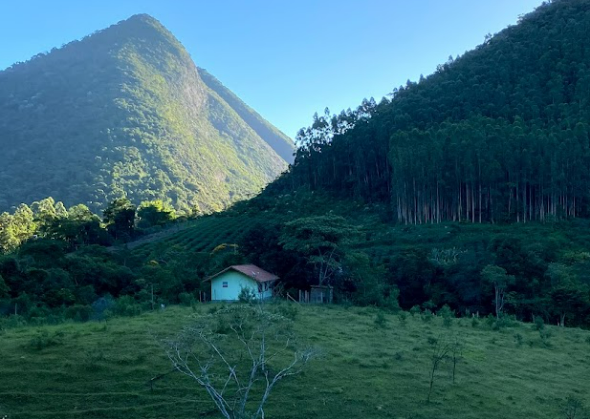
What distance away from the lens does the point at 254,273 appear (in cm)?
3556

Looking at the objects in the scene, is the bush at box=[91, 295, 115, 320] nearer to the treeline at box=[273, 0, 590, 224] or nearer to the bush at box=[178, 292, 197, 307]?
the bush at box=[178, 292, 197, 307]

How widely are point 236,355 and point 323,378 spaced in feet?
11.5

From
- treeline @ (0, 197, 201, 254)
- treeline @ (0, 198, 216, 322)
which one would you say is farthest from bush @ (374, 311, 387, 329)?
treeline @ (0, 197, 201, 254)

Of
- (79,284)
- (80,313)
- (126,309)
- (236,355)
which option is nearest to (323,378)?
(236,355)

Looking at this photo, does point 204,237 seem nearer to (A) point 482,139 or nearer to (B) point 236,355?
(A) point 482,139

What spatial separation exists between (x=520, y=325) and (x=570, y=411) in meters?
15.3

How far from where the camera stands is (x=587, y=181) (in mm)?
54188

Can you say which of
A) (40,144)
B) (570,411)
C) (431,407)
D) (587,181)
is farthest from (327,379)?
(40,144)

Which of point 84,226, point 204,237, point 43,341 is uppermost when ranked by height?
point 84,226

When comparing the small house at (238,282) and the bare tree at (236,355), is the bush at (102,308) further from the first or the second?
the bare tree at (236,355)

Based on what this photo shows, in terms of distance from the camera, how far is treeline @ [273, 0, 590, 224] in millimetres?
54281

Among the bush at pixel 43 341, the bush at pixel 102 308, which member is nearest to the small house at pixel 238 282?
the bush at pixel 102 308

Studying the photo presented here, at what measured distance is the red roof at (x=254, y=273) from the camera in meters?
34.8

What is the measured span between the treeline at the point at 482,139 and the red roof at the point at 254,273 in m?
26.5
